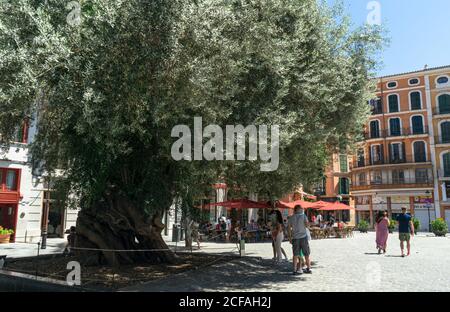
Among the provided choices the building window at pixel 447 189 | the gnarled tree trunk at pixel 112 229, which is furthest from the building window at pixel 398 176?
the gnarled tree trunk at pixel 112 229

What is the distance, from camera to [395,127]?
55969 millimetres

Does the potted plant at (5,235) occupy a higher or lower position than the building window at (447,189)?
lower

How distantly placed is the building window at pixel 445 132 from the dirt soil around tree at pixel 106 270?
47.6 meters

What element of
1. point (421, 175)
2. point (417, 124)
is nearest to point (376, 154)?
point (421, 175)

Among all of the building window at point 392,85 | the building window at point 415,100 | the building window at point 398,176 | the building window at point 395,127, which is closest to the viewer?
the building window at point 398,176

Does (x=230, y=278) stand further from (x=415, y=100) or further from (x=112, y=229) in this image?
(x=415, y=100)

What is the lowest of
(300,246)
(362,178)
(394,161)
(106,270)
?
(106,270)

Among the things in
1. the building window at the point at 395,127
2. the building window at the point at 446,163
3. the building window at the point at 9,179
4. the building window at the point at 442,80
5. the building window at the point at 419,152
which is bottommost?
the building window at the point at 9,179

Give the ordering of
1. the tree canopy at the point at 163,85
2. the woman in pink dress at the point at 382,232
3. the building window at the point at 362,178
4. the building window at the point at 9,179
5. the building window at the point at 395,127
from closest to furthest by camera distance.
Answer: the tree canopy at the point at 163,85 < the woman in pink dress at the point at 382,232 < the building window at the point at 9,179 < the building window at the point at 395,127 < the building window at the point at 362,178

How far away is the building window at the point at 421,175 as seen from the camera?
52.1 m

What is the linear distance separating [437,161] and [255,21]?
50.2m

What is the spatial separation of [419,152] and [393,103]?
25.7ft

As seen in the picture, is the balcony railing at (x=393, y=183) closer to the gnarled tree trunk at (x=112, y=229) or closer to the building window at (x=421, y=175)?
the building window at (x=421, y=175)

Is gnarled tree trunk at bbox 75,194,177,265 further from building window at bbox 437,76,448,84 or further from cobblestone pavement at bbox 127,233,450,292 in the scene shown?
building window at bbox 437,76,448,84
